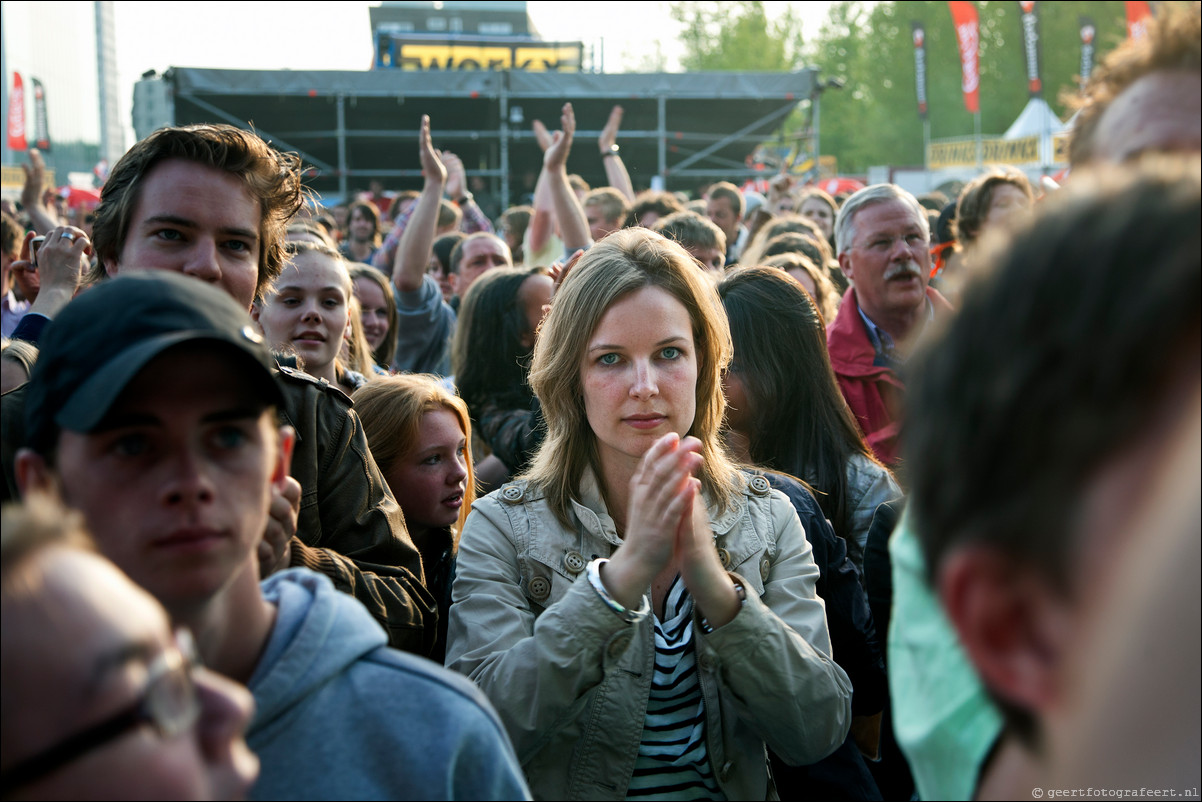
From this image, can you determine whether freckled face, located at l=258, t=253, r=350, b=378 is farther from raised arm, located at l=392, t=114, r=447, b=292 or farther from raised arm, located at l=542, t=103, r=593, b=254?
raised arm, located at l=542, t=103, r=593, b=254

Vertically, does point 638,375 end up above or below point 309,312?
below

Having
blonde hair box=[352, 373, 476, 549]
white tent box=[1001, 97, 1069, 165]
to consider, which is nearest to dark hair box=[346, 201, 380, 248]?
blonde hair box=[352, 373, 476, 549]

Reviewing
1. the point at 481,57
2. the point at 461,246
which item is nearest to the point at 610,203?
the point at 461,246

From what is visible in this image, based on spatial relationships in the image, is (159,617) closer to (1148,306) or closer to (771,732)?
(1148,306)

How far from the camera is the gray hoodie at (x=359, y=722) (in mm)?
1346

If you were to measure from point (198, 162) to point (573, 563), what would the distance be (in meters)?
1.32

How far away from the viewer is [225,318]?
1354 millimetres

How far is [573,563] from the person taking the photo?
2.38 m

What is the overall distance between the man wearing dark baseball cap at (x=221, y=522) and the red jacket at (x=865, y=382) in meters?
2.81

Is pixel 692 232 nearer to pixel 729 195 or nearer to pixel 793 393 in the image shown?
pixel 793 393

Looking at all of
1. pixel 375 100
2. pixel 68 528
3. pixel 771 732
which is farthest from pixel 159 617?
pixel 375 100

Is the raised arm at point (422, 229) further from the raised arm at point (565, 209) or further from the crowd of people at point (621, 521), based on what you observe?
the crowd of people at point (621, 521)

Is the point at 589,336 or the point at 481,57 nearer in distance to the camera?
the point at 589,336

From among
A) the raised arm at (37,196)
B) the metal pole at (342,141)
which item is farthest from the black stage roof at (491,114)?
the raised arm at (37,196)
